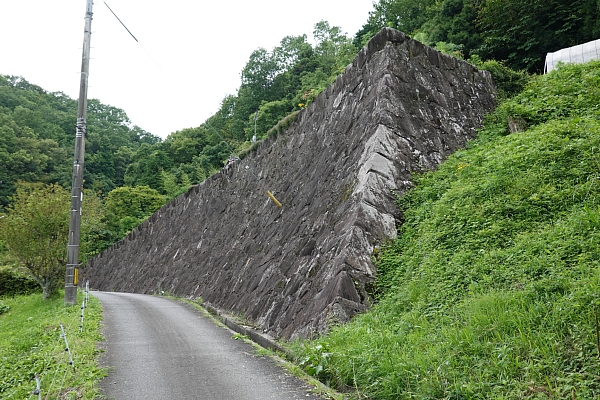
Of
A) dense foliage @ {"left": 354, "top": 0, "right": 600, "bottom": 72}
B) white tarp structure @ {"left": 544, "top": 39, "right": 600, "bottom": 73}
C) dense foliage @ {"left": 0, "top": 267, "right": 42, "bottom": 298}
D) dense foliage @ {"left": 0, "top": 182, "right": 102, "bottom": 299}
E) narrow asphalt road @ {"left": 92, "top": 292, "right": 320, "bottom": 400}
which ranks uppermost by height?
dense foliage @ {"left": 354, "top": 0, "right": 600, "bottom": 72}

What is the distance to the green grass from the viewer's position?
5320 millimetres

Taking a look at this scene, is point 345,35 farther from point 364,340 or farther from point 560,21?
point 364,340

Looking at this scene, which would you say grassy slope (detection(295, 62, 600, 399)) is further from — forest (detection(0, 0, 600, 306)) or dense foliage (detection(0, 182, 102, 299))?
dense foliage (detection(0, 182, 102, 299))

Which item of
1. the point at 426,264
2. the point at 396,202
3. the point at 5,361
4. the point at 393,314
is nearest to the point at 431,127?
the point at 396,202

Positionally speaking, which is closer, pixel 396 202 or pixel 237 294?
pixel 396 202

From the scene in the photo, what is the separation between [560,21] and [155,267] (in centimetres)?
2071

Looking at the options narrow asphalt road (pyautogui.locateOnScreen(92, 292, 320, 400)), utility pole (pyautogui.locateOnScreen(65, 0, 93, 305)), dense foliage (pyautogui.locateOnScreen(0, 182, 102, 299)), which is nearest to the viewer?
narrow asphalt road (pyautogui.locateOnScreen(92, 292, 320, 400))

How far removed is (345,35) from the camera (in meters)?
44.8

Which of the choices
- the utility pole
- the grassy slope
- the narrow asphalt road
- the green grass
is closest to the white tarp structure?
the grassy slope

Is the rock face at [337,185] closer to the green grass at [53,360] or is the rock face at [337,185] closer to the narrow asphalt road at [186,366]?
the narrow asphalt road at [186,366]

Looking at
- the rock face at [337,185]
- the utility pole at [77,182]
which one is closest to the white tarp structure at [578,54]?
the rock face at [337,185]

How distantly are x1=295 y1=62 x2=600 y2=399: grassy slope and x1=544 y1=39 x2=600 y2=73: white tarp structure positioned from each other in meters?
5.82

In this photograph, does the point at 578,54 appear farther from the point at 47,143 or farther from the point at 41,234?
the point at 47,143

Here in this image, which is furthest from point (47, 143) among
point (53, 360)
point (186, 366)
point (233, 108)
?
point (186, 366)
